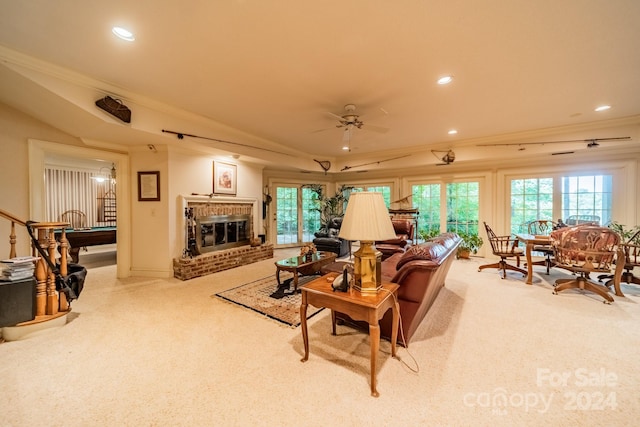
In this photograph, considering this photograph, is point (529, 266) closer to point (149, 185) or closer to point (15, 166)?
point (149, 185)

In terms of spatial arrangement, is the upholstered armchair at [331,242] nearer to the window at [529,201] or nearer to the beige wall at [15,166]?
the window at [529,201]

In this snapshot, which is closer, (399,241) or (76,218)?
(399,241)

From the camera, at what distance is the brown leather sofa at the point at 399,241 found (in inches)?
174

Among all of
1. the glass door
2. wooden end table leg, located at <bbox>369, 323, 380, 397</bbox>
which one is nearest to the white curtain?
the glass door

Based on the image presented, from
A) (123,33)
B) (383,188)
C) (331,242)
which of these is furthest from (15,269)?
(383,188)

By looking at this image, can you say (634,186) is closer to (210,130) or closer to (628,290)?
(628,290)

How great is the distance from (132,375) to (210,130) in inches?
139

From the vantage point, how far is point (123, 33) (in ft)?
6.45

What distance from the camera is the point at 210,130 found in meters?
4.11

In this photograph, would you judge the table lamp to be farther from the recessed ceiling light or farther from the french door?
the french door

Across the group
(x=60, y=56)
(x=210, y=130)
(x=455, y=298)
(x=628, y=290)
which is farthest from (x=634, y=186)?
(x=60, y=56)

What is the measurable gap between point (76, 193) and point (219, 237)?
5182 millimetres

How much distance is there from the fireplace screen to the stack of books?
6.88ft

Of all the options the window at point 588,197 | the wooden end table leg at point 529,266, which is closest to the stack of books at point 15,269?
the wooden end table leg at point 529,266
